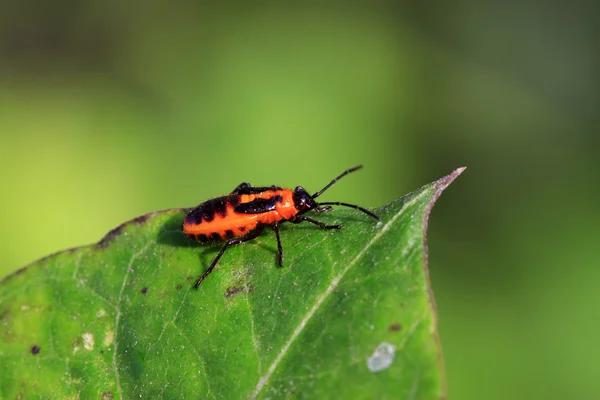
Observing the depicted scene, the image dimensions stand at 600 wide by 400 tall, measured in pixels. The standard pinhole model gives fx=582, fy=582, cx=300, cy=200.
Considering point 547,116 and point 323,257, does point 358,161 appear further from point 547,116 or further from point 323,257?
point 323,257

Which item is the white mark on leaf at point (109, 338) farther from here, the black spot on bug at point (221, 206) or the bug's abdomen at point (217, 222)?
the black spot on bug at point (221, 206)

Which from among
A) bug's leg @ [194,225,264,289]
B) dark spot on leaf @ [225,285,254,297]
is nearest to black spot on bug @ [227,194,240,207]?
bug's leg @ [194,225,264,289]

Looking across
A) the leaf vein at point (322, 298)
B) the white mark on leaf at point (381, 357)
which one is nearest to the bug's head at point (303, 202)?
the leaf vein at point (322, 298)

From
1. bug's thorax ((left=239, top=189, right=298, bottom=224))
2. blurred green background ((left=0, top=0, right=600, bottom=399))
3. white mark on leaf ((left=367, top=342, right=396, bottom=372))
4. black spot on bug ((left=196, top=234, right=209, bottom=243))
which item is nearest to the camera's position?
white mark on leaf ((left=367, top=342, right=396, bottom=372))

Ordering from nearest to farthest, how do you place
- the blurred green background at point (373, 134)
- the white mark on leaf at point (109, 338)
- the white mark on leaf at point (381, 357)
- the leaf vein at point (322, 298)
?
1. the white mark on leaf at point (381, 357)
2. the leaf vein at point (322, 298)
3. the white mark on leaf at point (109, 338)
4. the blurred green background at point (373, 134)

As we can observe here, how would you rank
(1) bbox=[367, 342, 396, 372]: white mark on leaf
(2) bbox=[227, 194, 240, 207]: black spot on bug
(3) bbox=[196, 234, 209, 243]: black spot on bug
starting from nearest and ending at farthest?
(1) bbox=[367, 342, 396, 372]: white mark on leaf → (3) bbox=[196, 234, 209, 243]: black spot on bug → (2) bbox=[227, 194, 240, 207]: black spot on bug

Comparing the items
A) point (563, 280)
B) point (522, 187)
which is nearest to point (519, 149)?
point (522, 187)

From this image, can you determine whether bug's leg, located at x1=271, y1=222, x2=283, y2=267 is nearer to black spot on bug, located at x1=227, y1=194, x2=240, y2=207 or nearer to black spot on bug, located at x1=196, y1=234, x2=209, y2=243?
black spot on bug, located at x1=196, y1=234, x2=209, y2=243
